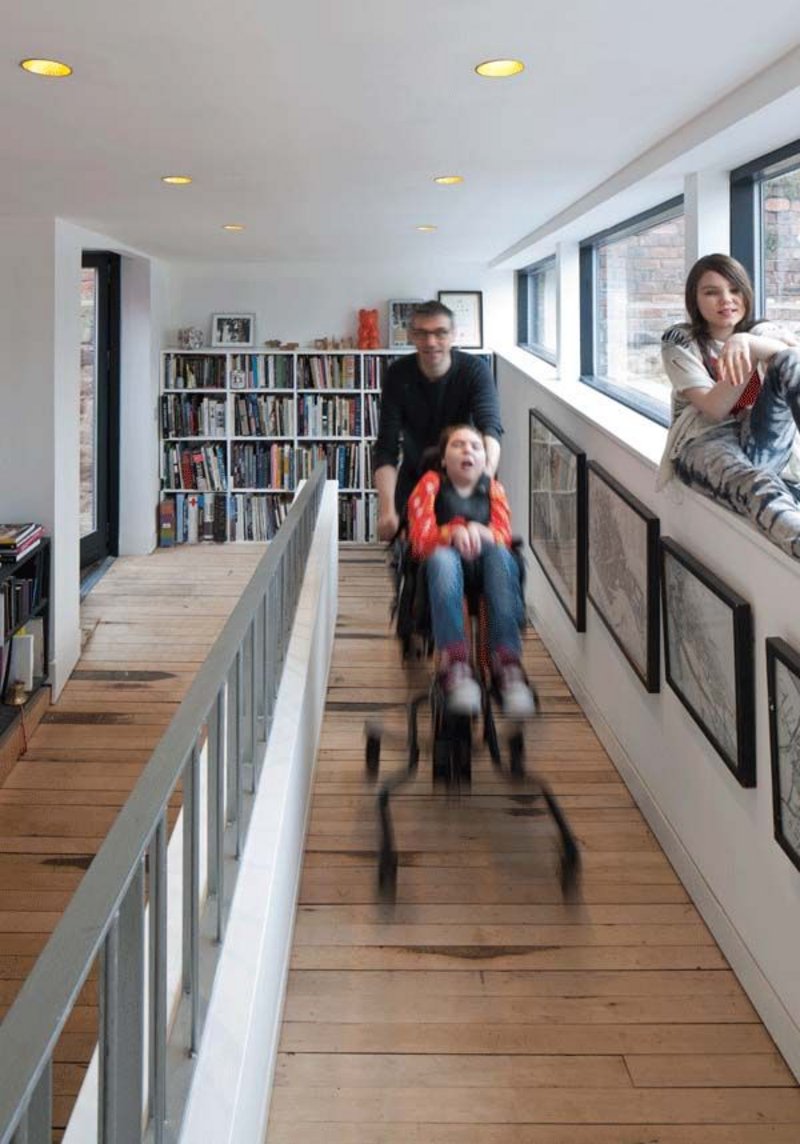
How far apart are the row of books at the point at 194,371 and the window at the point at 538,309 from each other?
2.35 metres

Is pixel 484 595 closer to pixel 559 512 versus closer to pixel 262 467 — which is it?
pixel 559 512

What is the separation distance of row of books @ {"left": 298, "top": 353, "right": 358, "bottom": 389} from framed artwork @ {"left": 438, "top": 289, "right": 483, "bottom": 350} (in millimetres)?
849

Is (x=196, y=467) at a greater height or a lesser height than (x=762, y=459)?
greater

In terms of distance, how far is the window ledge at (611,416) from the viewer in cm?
385

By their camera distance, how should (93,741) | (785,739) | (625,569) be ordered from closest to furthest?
(785,739), (625,569), (93,741)

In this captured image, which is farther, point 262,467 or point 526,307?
point 262,467

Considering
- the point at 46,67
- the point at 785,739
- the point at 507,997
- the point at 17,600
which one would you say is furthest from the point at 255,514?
the point at 785,739

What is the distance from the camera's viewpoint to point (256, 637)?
2654 millimetres

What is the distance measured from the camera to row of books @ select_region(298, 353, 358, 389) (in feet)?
29.6

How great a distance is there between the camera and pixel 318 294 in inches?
358

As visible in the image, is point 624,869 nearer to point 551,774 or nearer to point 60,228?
point 551,774

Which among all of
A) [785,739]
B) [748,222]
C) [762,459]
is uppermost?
[748,222]

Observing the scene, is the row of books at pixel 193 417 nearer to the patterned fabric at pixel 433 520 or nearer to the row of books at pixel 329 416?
the row of books at pixel 329 416

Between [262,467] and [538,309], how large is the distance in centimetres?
245
